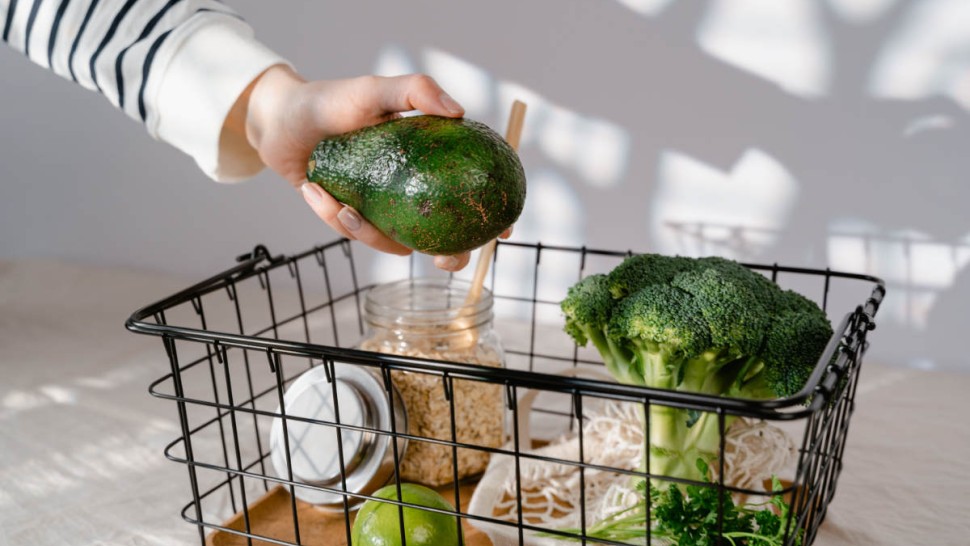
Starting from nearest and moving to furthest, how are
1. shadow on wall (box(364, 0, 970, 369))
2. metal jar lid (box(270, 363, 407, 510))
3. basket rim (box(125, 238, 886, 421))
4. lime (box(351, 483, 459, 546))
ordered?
basket rim (box(125, 238, 886, 421)) < lime (box(351, 483, 459, 546)) < metal jar lid (box(270, 363, 407, 510)) < shadow on wall (box(364, 0, 970, 369))

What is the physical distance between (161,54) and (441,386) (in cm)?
39

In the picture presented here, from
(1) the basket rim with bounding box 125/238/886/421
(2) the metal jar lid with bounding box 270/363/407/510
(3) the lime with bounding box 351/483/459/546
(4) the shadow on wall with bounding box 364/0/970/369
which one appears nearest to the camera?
(1) the basket rim with bounding box 125/238/886/421

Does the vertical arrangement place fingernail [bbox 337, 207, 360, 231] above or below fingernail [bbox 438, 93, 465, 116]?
below

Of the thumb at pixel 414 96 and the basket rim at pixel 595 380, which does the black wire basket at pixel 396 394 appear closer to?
the basket rim at pixel 595 380

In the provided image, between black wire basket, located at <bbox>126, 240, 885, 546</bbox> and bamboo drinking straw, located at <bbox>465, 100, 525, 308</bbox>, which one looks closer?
black wire basket, located at <bbox>126, 240, 885, 546</bbox>

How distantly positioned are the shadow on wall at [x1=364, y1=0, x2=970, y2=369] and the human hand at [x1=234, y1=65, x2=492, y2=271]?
48 centimetres

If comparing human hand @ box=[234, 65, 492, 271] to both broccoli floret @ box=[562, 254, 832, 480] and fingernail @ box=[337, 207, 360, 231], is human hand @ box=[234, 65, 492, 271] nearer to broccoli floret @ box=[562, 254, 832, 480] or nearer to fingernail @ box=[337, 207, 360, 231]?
fingernail @ box=[337, 207, 360, 231]

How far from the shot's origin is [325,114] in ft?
2.38

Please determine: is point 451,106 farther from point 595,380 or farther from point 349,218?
point 595,380

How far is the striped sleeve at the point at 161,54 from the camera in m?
0.75

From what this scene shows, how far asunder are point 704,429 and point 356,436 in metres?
0.27

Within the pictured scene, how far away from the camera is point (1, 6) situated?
2.65ft

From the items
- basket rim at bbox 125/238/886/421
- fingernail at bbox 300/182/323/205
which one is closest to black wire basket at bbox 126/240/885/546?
basket rim at bbox 125/238/886/421

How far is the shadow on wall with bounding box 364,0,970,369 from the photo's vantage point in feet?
3.30
